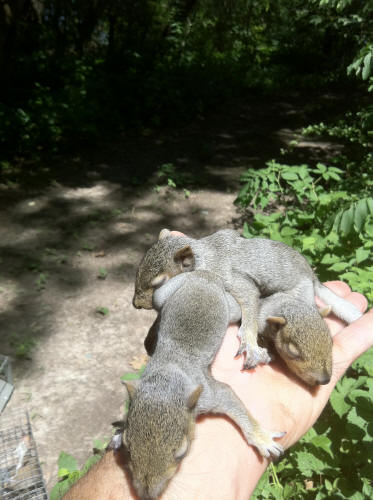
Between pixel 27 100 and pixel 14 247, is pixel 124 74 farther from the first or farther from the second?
pixel 14 247

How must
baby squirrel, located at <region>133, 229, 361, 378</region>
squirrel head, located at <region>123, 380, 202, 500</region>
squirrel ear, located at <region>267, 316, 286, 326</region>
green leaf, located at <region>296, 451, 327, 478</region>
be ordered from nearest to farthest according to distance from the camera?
squirrel head, located at <region>123, 380, 202, 500</region>
green leaf, located at <region>296, 451, 327, 478</region>
squirrel ear, located at <region>267, 316, 286, 326</region>
baby squirrel, located at <region>133, 229, 361, 378</region>

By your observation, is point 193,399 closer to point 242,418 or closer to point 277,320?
point 242,418

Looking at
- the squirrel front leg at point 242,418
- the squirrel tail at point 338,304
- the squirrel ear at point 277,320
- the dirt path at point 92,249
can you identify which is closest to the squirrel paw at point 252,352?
the squirrel ear at point 277,320

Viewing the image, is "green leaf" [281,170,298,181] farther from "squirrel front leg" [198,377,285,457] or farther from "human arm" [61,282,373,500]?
"squirrel front leg" [198,377,285,457]

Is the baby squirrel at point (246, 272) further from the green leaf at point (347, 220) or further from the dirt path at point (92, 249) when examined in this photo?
the dirt path at point (92, 249)

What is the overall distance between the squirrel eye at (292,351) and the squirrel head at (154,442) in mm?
820

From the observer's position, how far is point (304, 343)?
239 centimetres

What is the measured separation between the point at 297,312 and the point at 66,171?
6.94 metres

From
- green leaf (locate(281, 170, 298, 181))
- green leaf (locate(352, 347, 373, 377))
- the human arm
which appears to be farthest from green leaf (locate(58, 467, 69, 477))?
green leaf (locate(281, 170, 298, 181))

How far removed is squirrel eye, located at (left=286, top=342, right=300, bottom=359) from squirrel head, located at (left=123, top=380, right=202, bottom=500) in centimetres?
82

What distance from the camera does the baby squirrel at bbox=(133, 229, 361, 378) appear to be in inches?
110

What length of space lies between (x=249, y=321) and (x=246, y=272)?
0.38 meters

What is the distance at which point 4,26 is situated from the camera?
8.30 meters

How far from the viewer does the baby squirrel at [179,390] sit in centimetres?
176
